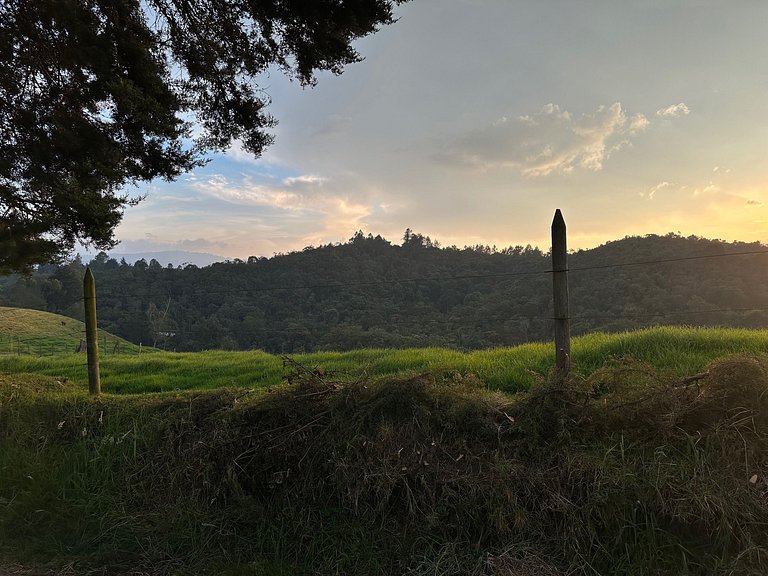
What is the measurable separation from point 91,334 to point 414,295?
2757 cm

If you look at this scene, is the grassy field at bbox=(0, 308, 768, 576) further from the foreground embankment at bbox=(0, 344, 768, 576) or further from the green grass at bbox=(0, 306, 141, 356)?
the green grass at bbox=(0, 306, 141, 356)

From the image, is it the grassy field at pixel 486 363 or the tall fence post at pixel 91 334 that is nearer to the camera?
the grassy field at pixel 486 363

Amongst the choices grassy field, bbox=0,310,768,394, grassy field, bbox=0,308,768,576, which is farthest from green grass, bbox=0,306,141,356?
grassy field, bbox=0,308,768,576

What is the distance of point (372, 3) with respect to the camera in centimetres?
566

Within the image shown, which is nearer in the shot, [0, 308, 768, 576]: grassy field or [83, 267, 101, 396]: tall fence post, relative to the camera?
[0, 308, 768, 576]: grassy field

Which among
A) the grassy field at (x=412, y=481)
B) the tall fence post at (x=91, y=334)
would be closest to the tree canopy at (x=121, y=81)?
the tall fence post at (x=91, y=334)

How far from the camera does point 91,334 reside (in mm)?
5836

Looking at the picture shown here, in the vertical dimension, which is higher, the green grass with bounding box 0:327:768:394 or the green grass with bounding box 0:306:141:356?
the green grass with bounding box 0:327:768:394

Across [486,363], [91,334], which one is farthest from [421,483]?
[91,334]

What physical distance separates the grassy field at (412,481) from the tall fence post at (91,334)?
1299mm

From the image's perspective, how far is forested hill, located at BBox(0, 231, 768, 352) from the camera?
12.2 meters

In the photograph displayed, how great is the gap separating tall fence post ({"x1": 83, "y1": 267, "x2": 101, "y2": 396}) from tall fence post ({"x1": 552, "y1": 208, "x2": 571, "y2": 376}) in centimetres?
533

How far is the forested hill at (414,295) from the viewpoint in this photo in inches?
480

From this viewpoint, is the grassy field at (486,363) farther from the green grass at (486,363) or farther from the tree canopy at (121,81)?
the tree canopy at (121,81)
